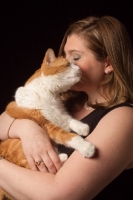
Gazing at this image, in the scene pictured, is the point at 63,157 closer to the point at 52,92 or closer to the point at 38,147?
the point at 38,147

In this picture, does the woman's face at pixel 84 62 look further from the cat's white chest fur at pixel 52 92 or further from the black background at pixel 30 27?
the black background at pixel 30 27

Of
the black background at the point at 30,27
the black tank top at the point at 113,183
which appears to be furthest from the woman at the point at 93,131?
the black background at the point at 30,27

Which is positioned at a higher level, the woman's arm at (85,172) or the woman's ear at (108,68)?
the woman's ear at (108,68)

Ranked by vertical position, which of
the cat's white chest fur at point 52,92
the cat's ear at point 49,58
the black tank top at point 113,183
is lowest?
the black tank top at point 113,183

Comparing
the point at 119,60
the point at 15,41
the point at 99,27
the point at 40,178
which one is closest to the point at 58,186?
the point at 40,178

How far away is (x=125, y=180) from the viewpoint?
138 cm

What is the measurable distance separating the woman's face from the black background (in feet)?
2.44

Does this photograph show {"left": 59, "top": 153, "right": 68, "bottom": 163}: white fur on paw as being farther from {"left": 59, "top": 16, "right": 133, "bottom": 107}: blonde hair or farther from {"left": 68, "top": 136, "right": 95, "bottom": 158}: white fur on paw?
{"left": 59, "top": 16, "right": 133, "bottom": 107}: blonde hair

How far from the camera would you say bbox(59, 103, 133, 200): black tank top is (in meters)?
1.36

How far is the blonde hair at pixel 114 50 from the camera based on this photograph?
1.45 metres

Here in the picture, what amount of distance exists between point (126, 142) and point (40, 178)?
365mm

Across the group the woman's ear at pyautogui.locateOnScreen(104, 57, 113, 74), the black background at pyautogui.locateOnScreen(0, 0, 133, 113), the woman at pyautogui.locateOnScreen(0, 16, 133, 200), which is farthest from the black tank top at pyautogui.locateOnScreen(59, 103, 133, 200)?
the black background at pyautogui.locateOnScreen(0, 0, 133, 113)

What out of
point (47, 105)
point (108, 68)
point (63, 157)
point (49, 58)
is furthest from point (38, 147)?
point (108, 68)

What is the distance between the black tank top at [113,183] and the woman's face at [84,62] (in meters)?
0.16
